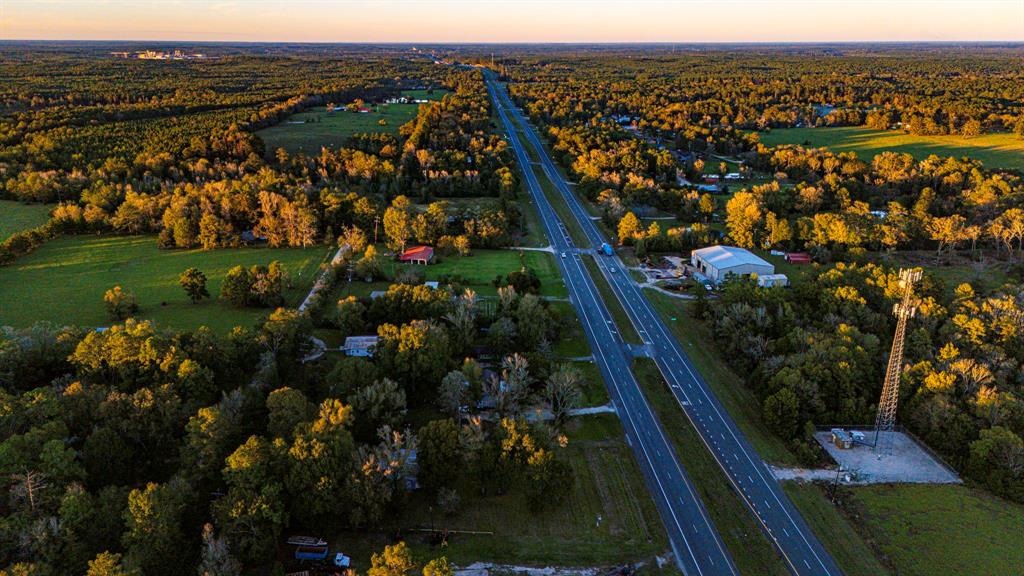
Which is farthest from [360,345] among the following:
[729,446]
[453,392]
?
[729,446]

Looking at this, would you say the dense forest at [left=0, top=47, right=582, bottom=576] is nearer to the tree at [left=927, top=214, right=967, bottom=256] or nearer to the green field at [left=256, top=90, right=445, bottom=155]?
the tree at [left=927, top=214, right=967, bottom=256]

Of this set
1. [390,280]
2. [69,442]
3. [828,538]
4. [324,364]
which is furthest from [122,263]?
[828,538]

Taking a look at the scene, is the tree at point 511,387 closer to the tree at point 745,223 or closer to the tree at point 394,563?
the tree at point 394,563

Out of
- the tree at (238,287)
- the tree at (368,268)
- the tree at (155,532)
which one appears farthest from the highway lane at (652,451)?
the tree at (238,287)

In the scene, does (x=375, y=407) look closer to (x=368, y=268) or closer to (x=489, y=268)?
(x=368, y=268)

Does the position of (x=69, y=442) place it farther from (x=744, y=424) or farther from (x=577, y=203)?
(x=577, y=203)
